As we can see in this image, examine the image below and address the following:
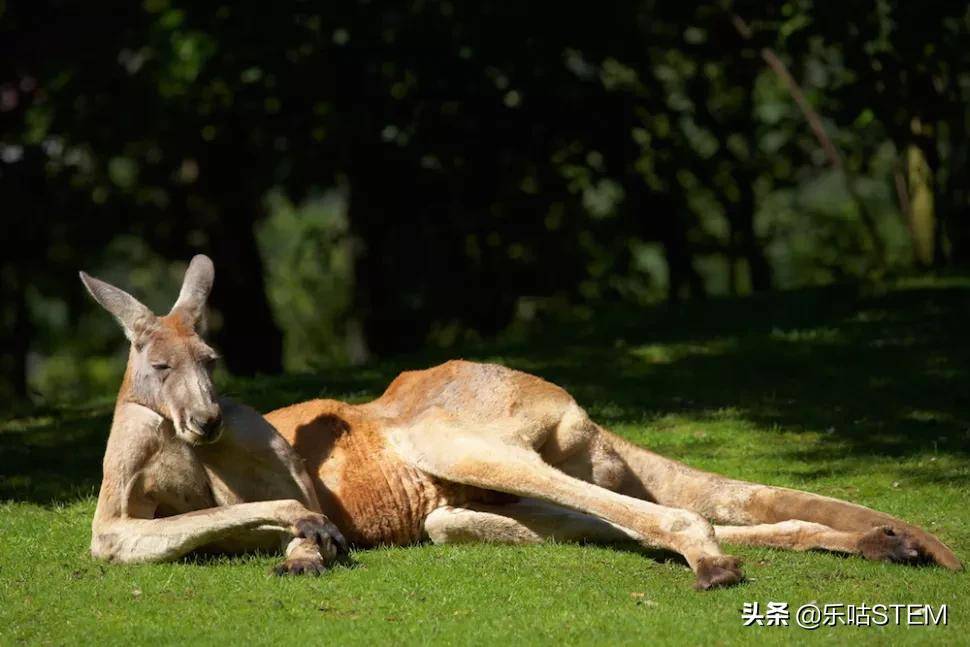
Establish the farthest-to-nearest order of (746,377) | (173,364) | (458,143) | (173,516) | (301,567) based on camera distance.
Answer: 1. (458,143)
2. (746,377)
3. (173,516)
4. (173,364)
5. (301,567)

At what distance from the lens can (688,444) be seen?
9.62 metres

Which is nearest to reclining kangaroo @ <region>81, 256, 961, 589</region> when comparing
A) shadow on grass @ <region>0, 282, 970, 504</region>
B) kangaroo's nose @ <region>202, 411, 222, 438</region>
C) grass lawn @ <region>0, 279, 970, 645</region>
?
kangaroo's nose @ <region>202, 411, 222, 438</region>

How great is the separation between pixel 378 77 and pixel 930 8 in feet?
18.9

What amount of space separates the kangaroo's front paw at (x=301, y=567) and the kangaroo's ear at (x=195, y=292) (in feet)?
4.26

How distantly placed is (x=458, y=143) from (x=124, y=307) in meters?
9.96

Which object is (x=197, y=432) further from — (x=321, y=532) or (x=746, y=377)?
(x=746, y=377)

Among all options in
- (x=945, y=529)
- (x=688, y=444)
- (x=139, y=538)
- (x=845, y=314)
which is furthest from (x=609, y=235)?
(x=139, y=538)

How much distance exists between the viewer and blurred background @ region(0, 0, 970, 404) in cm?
1476

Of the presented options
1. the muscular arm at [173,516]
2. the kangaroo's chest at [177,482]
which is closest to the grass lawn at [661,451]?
the muscular arm at [173,516]

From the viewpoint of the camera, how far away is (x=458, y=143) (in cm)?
1677

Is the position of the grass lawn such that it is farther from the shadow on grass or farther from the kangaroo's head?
the kangaroo's head

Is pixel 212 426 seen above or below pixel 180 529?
above

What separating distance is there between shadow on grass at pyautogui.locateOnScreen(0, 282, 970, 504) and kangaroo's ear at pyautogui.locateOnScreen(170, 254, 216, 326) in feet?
6.72

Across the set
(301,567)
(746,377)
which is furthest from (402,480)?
(746,377)
